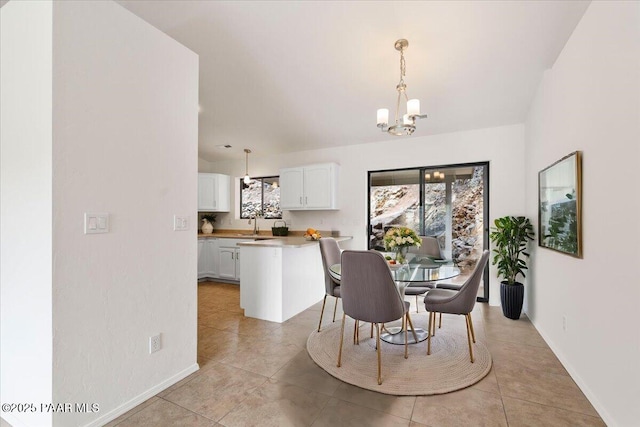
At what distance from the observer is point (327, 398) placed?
1949mm

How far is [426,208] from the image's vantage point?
4.48m

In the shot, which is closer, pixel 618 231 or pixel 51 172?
pixel 51 172

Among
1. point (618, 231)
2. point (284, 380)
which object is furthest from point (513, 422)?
point (284, 380)

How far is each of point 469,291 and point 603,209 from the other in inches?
40.2

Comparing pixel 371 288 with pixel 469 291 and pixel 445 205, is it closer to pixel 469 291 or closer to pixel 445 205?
pixel 469 291

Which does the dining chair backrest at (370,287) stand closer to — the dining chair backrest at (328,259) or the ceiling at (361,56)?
the dining chair backrest at (328,259)

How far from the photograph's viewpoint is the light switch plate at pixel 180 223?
85.0 inches

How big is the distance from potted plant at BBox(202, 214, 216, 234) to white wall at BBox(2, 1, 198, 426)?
4166mm

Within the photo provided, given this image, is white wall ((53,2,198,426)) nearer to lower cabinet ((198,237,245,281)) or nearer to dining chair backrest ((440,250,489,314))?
dining chair backrest ((440,250,489,314))

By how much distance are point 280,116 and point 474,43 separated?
2.49m

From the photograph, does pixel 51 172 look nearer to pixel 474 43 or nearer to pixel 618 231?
pixel 618 231

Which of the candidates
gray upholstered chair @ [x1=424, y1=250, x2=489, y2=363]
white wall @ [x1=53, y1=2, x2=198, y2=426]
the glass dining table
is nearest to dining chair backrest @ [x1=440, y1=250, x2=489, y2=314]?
gray upholstered chair @ [x1=424, y1=250, x2=489, y2=363]

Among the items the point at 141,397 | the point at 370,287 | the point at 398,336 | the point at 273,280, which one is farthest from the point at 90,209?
the point at 398,336

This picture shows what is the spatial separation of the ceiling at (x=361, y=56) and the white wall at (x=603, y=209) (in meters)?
0.42
